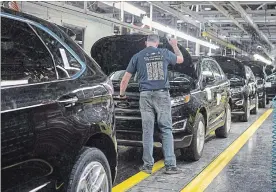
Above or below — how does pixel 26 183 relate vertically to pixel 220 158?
above

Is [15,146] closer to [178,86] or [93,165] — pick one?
[93,165]

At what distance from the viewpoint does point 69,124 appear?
288cm

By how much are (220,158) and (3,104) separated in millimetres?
4827

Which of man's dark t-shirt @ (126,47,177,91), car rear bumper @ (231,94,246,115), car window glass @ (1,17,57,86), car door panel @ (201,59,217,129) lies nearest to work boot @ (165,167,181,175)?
man's dark t-shirt @ (126,47,177,91)

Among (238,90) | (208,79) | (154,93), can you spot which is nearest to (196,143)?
(154,93)

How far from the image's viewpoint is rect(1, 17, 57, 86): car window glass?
8.65 feet

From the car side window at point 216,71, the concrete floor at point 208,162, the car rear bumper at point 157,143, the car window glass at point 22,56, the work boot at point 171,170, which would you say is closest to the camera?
the car window glass at point 22,56

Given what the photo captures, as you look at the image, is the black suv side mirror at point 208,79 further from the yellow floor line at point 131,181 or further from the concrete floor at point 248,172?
the yellow floor line at point 131,181

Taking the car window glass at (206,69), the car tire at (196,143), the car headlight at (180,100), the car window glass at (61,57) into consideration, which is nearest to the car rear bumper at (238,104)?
the car window glass at (206,69)

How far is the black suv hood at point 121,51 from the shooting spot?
5900 millimetres

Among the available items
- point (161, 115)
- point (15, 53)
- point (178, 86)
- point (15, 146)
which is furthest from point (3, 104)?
point (178, 86)

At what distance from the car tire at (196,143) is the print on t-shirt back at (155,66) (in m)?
1.13

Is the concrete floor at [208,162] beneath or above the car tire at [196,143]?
beneath

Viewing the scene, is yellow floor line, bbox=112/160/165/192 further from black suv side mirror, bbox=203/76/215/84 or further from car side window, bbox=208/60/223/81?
car side window, bbox=208/60/223/81
